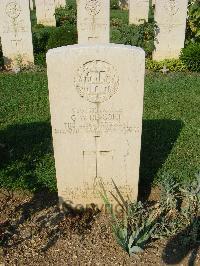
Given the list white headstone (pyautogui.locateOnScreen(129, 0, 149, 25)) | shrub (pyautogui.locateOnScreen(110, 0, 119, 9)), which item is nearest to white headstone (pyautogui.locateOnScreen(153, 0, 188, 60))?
white headstone (pyautogui.locateOnScreen(129, 0, 149, 25))

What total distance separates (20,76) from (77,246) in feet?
22.2

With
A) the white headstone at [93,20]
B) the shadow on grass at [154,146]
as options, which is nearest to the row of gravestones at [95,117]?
the shadow on grass at [154,146]

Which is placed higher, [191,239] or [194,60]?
[194,60]

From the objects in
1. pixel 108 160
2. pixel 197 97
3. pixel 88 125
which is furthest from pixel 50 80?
pixel 197 97

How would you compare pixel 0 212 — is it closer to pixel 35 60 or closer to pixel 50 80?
pixel 50 80

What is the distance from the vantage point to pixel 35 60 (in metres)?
11.8

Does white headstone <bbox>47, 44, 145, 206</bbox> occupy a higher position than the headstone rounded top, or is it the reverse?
the headstone rounded top

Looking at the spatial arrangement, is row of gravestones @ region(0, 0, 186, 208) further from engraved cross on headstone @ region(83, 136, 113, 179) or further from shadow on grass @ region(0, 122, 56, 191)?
shadow on grass @ region(0, 122, 56, 191)

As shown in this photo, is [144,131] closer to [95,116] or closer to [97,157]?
[97,157]

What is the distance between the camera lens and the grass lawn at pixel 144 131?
5.75 m

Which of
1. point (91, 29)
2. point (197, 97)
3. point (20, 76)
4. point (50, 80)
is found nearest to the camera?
point (50, 80)

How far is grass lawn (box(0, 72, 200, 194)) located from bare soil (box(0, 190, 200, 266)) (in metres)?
0.69

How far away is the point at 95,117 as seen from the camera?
4395mm

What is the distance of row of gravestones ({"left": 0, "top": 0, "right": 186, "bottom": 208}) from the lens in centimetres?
405
